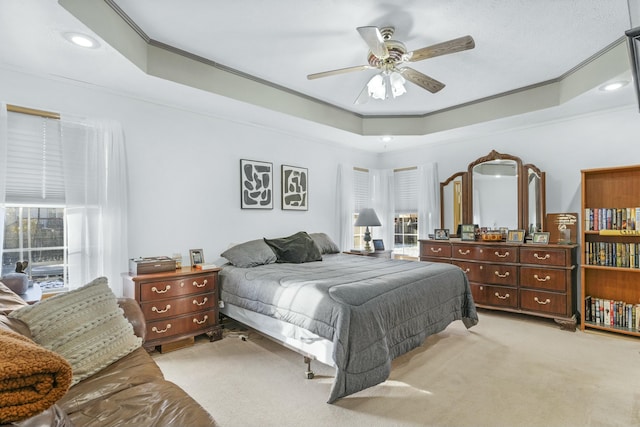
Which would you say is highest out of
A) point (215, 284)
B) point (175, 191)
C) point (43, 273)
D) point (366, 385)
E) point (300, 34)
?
point (300, 34)

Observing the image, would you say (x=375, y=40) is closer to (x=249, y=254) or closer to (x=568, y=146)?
(x=249, y=254)

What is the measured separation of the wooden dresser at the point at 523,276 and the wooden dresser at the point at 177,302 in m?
3.19

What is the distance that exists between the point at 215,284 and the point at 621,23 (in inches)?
161

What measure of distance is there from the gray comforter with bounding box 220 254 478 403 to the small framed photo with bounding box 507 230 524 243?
131 cm

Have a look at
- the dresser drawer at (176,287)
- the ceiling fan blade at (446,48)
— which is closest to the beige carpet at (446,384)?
the dresser drawer at (176,287)

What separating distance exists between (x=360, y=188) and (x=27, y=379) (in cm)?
524

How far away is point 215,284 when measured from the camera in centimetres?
327

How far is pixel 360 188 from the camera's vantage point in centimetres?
569

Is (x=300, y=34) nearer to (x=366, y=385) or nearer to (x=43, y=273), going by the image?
(x=366, y=385)

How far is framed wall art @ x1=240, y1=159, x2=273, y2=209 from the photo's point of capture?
4070mm

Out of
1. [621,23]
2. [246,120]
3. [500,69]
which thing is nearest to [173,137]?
[246,120]

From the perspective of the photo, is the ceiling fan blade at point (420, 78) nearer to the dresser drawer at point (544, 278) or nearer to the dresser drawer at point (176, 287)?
the dresser drawer at point (544, 278)

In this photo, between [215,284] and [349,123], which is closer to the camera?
[215,284]

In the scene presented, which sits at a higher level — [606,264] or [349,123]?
[349,123]
